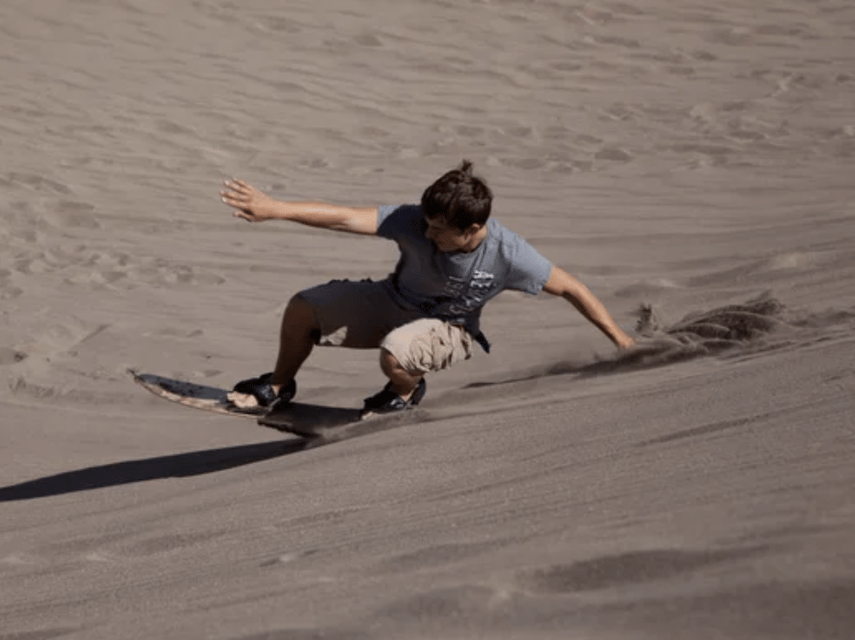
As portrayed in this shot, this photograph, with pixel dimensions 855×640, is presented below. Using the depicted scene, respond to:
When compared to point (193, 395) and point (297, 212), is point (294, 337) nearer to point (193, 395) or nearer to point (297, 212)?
point (193, 395)

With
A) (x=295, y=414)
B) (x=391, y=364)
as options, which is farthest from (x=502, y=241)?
(x=295, y=414)

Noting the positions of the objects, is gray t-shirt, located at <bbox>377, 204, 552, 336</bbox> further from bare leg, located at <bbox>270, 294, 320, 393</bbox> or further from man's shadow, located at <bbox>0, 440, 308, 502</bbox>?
man's shadow, located at <bbox>0, 440, 308, 502</bbox>

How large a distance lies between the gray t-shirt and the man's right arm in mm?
63

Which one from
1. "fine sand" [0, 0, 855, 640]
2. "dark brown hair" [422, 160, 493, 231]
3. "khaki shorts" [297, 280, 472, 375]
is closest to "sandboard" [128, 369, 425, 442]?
"fine sand" [0, 0, 855, 640]

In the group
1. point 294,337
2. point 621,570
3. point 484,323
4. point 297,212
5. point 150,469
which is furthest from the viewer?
point 484,323

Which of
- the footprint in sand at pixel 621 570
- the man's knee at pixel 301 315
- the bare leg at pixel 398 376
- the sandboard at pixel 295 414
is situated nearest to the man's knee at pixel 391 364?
the bare leg at pixel 398 376

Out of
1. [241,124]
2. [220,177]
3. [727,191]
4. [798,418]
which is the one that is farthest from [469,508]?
[241,124]

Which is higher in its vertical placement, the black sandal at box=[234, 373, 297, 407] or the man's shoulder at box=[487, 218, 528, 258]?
the man's shoulder at box=[487, 218, 528, 258]

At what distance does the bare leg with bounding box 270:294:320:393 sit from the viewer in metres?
4.67

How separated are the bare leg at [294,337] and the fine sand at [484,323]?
246 mm

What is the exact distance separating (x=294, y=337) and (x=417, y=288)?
49cm

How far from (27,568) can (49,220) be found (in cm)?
506

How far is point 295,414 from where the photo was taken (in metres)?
4.77

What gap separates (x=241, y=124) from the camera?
412 inches
